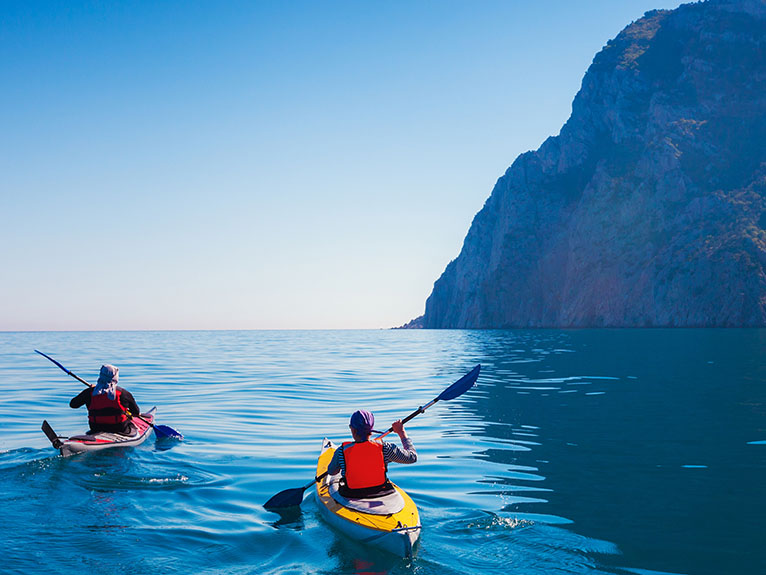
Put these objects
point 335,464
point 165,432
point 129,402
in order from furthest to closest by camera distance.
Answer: point 165,432
point 129,402
point 335,464

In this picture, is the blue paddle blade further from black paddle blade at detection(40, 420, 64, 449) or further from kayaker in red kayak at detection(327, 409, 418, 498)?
kayaker in red kayak at detection(327, 409, 418, 498)

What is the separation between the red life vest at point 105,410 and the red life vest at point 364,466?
652cm

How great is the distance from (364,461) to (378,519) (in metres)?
0.99

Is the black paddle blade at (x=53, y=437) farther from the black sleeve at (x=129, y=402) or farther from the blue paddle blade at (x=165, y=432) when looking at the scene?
the blue paddle blade at (x=165, y=432)

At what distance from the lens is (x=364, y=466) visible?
7.66 m

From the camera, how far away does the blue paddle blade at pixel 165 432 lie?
12875 mm

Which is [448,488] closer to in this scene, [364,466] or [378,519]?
[364,466]

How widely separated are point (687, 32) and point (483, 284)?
78875mm

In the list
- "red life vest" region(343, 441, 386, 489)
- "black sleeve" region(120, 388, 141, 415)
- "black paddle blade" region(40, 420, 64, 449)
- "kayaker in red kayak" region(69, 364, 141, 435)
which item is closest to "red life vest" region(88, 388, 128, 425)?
"kayaker in red kayak" region(69, 364, 141, 435)

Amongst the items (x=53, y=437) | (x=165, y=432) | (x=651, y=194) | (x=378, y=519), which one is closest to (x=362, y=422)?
(x=378, y=519)

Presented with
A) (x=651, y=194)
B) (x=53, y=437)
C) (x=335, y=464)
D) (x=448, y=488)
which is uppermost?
(x=651, y=194)

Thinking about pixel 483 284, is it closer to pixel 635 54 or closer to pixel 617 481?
pixel 635 54

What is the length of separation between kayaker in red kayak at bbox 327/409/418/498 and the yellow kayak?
19cm

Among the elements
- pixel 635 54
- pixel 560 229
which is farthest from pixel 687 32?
pixel 560 229
